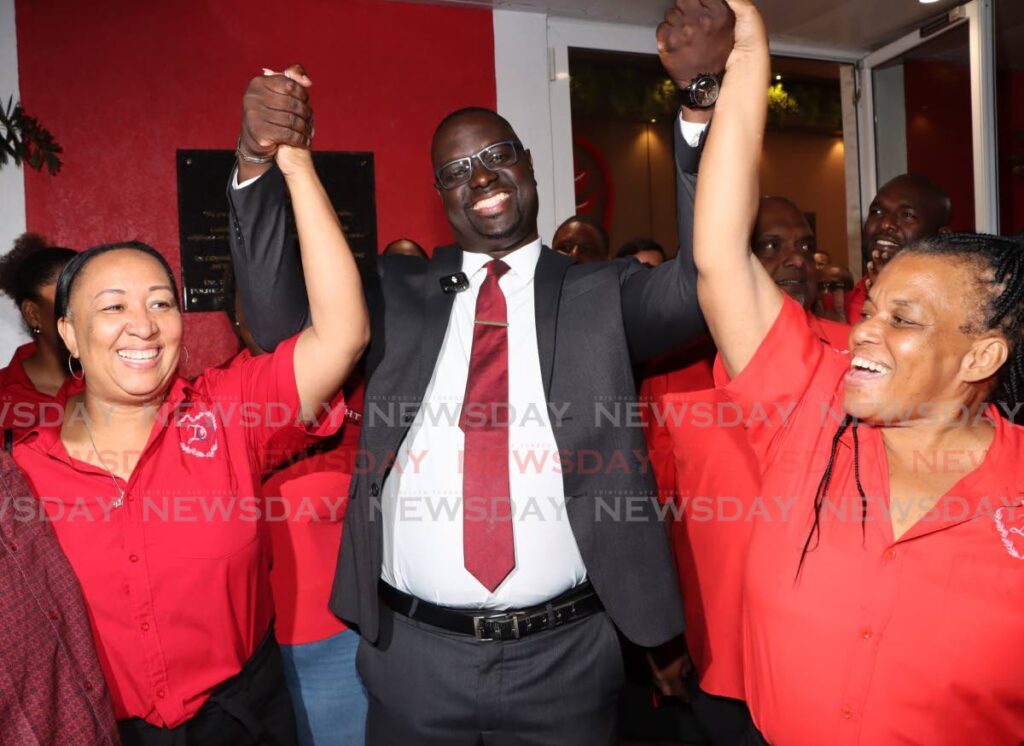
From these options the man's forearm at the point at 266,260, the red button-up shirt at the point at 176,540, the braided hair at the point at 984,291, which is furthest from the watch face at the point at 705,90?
the red button-up shirt at the point at 176,540

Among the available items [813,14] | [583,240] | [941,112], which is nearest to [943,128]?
[941,112]

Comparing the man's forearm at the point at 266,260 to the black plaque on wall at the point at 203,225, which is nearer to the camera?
the man's forearm at the point at 266,260

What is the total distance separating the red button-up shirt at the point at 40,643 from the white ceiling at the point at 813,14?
351cm

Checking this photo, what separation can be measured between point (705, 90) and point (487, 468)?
32.2 inches

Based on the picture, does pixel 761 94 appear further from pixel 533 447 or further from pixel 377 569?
pixel 377 569

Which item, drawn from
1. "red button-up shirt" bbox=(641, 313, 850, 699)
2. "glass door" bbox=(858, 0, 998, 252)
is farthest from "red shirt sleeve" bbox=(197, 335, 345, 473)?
"glass door" bbox=(858, 0, 998, 252)

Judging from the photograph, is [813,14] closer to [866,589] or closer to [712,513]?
[712,513]

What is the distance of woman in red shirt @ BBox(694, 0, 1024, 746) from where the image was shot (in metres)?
1.31

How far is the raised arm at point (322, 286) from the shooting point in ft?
5.29

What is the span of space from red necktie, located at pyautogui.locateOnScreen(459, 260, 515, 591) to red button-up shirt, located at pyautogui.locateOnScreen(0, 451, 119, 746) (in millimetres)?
708

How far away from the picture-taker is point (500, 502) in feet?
5.52

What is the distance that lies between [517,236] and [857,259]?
13.8ft

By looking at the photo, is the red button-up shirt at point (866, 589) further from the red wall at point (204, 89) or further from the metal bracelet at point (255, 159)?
the red wall at point (204, 89)

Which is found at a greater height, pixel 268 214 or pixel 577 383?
pixel 268 214
